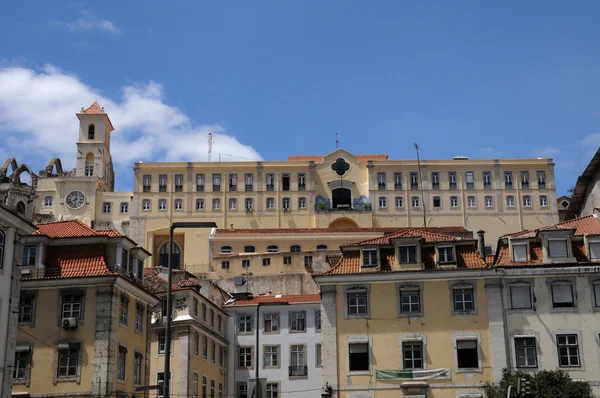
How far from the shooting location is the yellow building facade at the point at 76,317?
4341 cm

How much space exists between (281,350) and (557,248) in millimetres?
28300

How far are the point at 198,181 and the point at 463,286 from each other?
8148 cm

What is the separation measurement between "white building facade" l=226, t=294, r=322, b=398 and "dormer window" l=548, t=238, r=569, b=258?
82.7 feet

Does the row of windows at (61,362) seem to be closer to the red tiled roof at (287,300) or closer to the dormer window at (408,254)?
the dormer window at (408,254)

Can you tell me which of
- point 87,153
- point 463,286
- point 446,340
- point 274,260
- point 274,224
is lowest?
point 446,340

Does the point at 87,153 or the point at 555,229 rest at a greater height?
the point at 87,153

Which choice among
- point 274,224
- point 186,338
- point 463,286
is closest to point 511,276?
point 463,286

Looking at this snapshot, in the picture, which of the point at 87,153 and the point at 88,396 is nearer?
the point at 88,396

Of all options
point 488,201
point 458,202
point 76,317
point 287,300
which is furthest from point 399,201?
point 76,317

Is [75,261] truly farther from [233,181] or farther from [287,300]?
[233,181]

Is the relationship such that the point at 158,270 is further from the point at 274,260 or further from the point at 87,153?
the point at 87,153

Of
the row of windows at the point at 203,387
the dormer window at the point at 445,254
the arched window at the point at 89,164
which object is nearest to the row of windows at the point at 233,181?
the arched window at the point at 89,164

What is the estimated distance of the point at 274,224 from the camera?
407ft

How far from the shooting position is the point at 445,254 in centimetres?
4956
